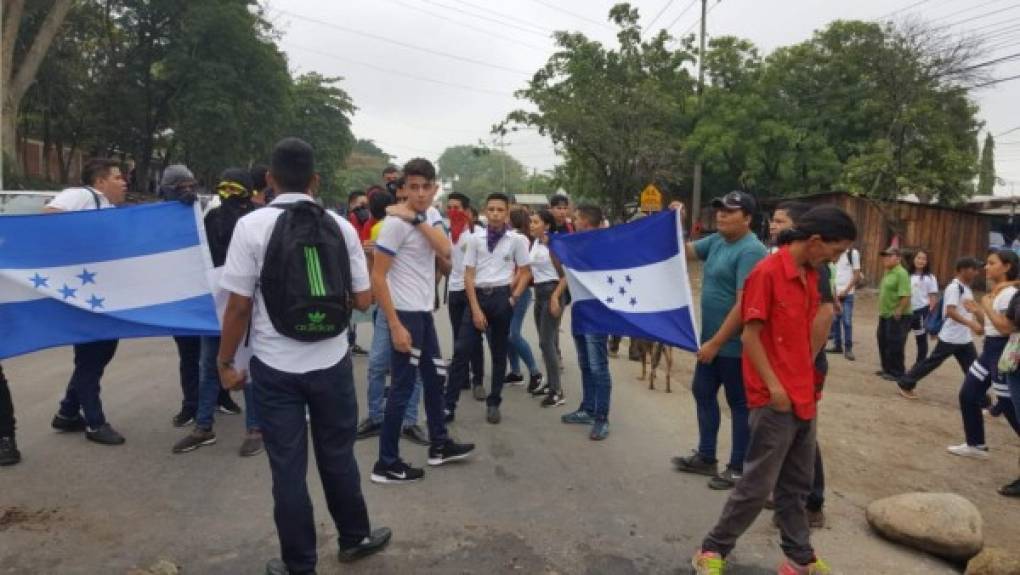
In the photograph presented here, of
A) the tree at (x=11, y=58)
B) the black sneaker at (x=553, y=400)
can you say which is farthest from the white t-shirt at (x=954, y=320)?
the tree at (x=11, y=58)

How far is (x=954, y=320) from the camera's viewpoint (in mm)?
7281

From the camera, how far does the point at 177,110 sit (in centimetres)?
3055

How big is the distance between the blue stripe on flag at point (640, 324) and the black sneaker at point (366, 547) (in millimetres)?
2356

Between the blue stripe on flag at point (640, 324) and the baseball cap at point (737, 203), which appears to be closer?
the baseball cap at point (737, 203)

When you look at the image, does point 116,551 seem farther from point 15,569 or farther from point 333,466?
point 333,466

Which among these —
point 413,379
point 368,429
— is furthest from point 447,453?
point 368,429

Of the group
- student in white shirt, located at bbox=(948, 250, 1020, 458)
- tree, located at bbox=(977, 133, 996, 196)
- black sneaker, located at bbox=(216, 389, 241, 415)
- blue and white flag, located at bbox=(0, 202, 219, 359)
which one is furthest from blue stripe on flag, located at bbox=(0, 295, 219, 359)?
tree, located at bbox=(977, 133, 996, 196)

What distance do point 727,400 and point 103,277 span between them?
427cm

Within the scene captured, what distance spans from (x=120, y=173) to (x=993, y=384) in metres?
6.98

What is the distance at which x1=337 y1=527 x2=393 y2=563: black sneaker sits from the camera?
3.51 meters

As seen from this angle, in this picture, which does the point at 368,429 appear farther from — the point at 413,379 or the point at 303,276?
the point at 303,276

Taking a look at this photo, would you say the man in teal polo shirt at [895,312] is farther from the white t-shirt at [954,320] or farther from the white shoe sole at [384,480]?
the white shoe sole at [384,480]

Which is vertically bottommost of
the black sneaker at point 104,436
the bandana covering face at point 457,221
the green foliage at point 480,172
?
the black sneaker at point 104,436

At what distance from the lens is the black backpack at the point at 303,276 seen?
3029 millimetres
